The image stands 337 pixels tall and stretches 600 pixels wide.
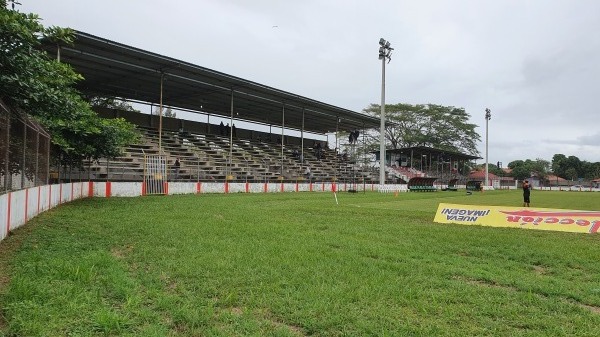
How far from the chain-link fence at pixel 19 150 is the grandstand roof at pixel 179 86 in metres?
10.9

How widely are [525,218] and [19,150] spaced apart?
13.0m

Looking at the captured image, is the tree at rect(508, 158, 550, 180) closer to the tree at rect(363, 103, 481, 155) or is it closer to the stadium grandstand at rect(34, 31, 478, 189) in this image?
the tree at rect(363, 103, 481, 155)

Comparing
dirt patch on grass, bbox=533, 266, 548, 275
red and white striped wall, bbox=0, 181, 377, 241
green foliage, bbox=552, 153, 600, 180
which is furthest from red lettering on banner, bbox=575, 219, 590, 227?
green foliage, bbox=552, 153, 600, 180

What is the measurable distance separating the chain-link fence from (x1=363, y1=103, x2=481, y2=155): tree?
216ft

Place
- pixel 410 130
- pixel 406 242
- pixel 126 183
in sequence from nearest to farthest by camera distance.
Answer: pixel 406 242, pixel 126 183, pixel 410 130

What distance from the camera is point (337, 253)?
314 inches

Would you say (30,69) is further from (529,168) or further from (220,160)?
(529,168)

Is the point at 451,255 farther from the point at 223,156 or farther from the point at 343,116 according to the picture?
the point at 343,116

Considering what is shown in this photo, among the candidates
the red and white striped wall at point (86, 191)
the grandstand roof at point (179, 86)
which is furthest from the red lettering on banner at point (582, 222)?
the grandstand roof at point (179, 86)

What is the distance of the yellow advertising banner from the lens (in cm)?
1180

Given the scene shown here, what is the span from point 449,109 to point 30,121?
73.3 metres

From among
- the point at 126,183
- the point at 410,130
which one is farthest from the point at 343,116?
Result: the point at 410,130

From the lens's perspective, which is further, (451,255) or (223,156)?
(223,156)

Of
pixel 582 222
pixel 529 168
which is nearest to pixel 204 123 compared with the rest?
pixel 582 222
